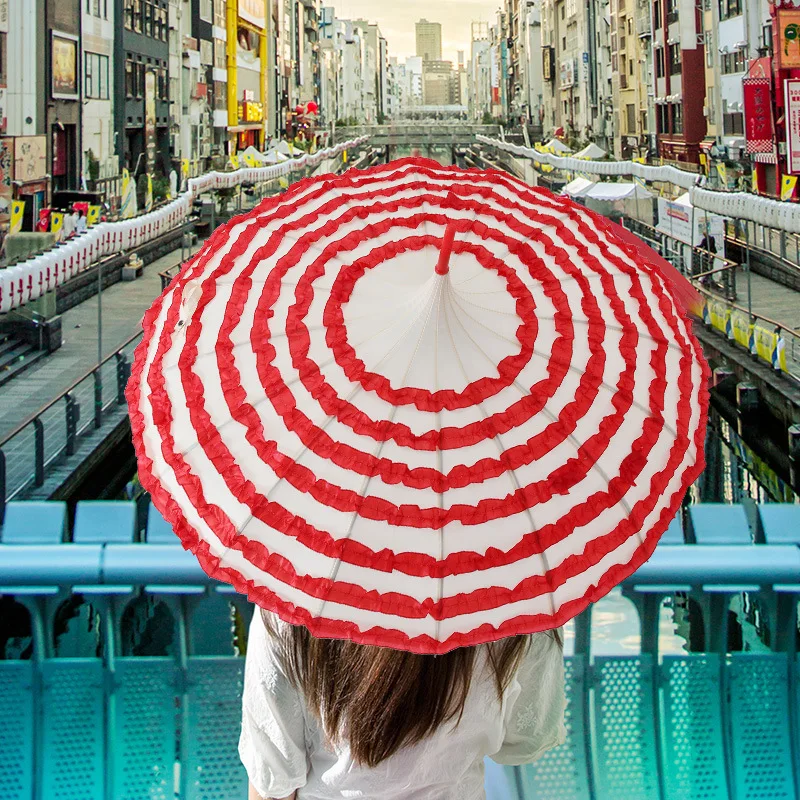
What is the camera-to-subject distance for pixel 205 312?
5.70ft

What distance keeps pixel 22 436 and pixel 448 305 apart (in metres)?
10.4

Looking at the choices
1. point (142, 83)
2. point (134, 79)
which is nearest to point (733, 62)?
point (134, 79)

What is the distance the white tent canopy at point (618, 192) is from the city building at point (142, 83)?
64.3 feet

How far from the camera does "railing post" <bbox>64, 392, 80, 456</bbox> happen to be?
40.2 feet

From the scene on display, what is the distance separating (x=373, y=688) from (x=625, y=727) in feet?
4.68

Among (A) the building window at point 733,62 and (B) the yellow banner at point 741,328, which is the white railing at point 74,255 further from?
(A) the building window at point 733,62

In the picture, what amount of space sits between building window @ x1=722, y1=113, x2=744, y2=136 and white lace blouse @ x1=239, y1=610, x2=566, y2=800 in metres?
44.1

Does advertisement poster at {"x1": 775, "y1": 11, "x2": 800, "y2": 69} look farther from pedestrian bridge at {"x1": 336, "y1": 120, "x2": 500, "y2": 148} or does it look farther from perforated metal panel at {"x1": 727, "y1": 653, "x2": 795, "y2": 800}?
pedestrian bridge at {"x1": 336, "y1": 120, "x2": 500, "y2": 148}

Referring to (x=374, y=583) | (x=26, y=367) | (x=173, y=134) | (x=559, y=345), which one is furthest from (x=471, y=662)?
(x=173, y=134)

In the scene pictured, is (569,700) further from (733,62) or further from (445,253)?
(733,62)

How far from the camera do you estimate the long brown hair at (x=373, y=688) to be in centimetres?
160

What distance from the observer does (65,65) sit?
35.2m

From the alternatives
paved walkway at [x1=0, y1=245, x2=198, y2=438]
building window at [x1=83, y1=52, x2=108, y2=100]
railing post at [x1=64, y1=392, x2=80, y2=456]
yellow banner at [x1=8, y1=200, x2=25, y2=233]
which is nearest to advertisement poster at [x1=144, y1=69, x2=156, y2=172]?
building window at [x1=83, y1=52, x2=108, y2=100]

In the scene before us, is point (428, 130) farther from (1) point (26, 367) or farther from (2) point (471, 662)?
(2) point (471, 662)
